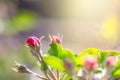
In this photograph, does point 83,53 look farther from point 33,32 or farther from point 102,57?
point 33,32

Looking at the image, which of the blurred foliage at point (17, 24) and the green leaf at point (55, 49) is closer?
the green leaf at point (55, 49)

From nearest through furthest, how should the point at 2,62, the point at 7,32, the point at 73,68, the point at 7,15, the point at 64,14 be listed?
the point at 73,68, the point at 2,62, the point at 7,32, the point at 7,15, the point at 64,14

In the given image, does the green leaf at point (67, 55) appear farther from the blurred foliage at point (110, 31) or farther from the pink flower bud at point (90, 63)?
the blurred foliage at point (110, 31)

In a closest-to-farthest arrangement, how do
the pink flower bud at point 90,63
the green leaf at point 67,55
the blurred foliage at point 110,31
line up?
the pink flower bud at point 90,63 < the green leaf at point 67,55 < the blurred foliage at point 110,31

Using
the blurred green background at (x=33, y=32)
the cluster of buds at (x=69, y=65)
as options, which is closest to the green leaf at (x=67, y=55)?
the cluster of buds at (x=69, y=65)

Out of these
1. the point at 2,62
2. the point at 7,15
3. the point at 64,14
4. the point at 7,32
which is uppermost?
the point at 64,14

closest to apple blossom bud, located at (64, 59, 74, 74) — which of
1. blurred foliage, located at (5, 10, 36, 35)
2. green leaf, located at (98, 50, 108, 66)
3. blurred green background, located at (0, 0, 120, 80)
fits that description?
green leaf, located at (98, 50, 108, 66)

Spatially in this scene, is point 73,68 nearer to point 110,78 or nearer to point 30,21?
point 110,78

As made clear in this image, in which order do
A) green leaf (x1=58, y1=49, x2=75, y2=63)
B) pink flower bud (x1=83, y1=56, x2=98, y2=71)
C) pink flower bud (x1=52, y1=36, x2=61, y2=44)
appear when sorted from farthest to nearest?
pink flower bud (x1=52, y1=36, x2=61, y2=44) < green leaf (x1=58, y1=49, x2=75, y2=63) < pink flower bud (x1=83, y1=56, x2=98, y2=71)

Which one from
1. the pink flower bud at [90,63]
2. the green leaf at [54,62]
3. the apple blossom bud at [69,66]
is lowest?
the pink flower bud at [90,63]

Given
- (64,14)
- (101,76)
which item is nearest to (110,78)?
(101,76)

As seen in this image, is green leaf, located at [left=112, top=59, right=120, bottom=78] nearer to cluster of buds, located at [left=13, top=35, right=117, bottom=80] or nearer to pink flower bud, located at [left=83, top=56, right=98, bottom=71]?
cluster of buds, located at [left=13, top=35, right=117, bottom=80]
